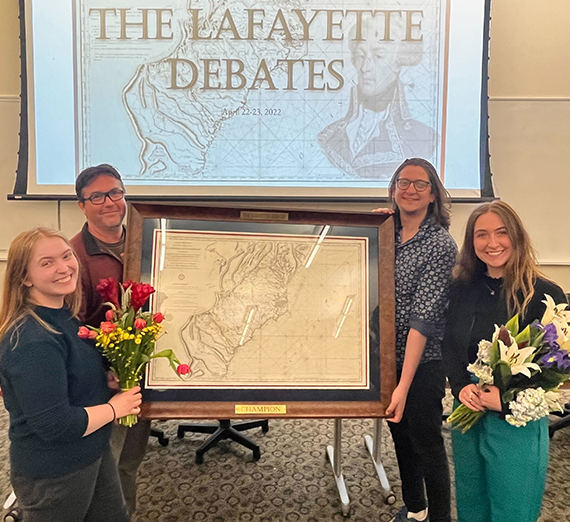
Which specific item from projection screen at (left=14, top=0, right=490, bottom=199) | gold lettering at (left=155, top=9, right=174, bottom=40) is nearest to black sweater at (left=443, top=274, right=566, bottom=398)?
projection screen at (left=14, top=0, right=490, bottom=199)

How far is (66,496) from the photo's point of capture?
1.33 metres

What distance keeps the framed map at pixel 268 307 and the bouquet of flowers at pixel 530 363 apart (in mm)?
359

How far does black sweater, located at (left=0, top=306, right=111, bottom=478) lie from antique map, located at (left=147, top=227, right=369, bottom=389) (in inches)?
10.1

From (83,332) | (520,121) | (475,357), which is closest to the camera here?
(83,332)

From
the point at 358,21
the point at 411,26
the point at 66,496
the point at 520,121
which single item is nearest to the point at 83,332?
the point at 66,496

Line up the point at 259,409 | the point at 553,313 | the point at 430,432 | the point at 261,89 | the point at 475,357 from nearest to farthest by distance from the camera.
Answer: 1. the point at 553,313
2. the point at 259,409
3. the point at 475,357
4. the point at 430,432
5. the point at 261,89

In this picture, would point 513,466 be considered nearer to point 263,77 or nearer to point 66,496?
point 66,496

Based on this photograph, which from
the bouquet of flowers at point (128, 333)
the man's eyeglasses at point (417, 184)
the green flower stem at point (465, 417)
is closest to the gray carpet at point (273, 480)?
the green flower stem at point (465, 417)

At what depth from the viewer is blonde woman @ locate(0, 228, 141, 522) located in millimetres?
1242

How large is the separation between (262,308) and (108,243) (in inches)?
29.7

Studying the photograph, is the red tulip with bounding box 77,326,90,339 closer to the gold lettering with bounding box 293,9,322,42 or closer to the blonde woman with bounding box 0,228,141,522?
the blonde woman with bounding box 0,228,141,522

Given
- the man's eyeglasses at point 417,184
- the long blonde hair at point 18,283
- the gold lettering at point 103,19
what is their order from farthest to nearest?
the gold lettering at point 103,19, the man's eyeglasses at point 417,184, the long blonde hair at point 18,283

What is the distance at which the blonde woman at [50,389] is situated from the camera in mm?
1242

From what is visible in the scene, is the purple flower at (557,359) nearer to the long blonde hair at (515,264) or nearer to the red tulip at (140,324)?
the long blonde hair at (515,264)
